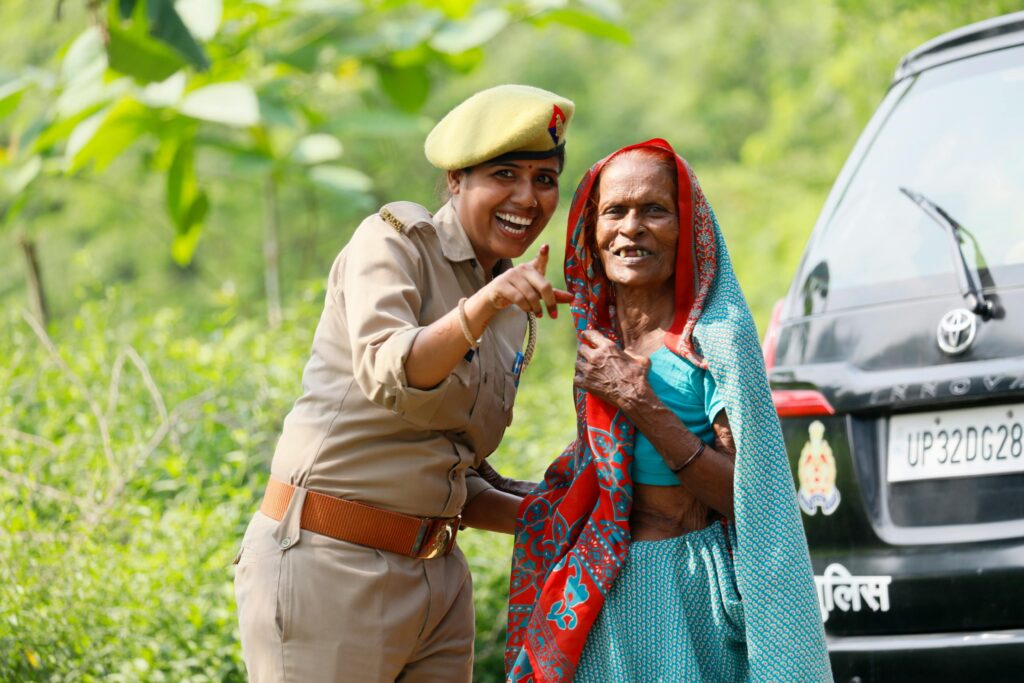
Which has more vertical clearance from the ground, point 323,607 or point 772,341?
point 772,341

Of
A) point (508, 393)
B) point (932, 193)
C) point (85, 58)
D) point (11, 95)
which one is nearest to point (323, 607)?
point (508, 393)

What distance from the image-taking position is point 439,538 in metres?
3.03

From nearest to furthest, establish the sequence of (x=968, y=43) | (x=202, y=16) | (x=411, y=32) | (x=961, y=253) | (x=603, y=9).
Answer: (x=961, y=253)
(x=968, y=43)
(x=202, y=16)
(x=603, y=9)
(x=411, y=32)

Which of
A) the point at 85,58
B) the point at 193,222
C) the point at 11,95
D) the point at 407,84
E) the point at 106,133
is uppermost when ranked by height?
the point at 407,84

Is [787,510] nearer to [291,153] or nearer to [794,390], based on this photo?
[794,390]

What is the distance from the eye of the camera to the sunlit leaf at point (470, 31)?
6324 millimetres

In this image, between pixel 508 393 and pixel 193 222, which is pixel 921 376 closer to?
pixel 508 393

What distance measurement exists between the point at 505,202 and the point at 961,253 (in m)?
1.27

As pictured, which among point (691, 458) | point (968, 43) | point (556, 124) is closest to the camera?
point (691, 458)

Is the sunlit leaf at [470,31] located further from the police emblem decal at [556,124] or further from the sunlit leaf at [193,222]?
the police emblem decal at [556,124]

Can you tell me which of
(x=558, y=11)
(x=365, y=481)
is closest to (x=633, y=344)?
(x=365, y=481)

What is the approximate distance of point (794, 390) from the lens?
3641 mm

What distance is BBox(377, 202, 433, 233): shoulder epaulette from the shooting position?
291 cm

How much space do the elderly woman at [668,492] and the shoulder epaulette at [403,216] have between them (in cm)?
33
